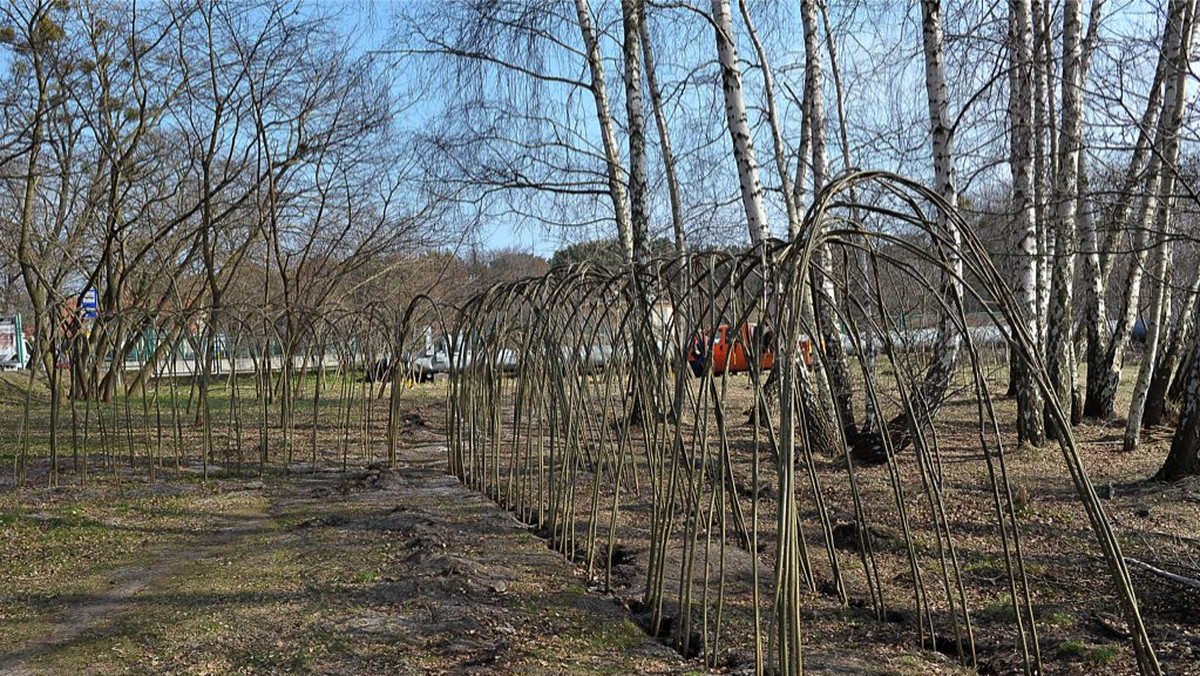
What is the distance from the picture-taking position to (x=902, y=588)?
473cm

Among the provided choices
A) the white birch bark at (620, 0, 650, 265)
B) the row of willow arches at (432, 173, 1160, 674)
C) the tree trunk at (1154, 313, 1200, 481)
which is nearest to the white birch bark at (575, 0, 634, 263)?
the white birch bark at (620, 0, 650, 265)

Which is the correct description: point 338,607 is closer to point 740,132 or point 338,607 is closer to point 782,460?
point 782,460

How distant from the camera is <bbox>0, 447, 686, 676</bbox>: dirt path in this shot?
153 inches

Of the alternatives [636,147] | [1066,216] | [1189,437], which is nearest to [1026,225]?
[1066,216]

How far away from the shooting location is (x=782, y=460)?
2.64 m

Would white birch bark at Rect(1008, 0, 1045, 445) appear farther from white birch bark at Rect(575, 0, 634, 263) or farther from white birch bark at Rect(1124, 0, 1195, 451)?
white birch bark at Rect(575, 0, 634, 263)

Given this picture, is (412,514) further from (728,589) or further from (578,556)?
(728,589)

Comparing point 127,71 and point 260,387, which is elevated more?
point 127,71

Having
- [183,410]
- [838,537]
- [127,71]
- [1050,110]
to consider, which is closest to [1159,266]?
[1050,110]

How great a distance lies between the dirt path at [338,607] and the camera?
388cm

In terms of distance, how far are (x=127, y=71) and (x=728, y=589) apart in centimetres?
1279

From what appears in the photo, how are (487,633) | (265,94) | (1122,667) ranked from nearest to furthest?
(1122,667)
(487,633)
(265,94)

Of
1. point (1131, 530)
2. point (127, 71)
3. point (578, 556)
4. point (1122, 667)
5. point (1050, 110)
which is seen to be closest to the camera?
point (1122, 667)

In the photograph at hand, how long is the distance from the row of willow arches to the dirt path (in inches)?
12.8
